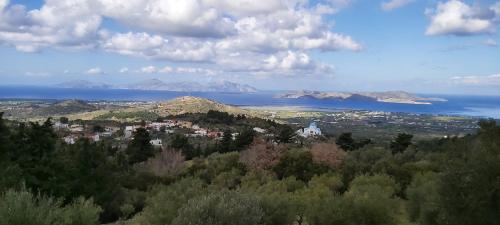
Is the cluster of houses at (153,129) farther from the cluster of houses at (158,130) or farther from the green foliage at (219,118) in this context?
the green foliage at (219,118)

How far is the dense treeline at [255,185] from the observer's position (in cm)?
1348

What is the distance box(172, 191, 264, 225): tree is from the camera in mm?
12625

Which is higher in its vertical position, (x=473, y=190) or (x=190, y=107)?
(x=473, y=190)

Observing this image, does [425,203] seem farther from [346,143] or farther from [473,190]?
[346,143]

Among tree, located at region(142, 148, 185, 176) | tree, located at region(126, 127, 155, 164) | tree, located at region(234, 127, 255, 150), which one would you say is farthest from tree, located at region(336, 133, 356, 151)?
tree, located at region(126, 127, 155, 164)

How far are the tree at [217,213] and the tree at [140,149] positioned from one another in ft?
153

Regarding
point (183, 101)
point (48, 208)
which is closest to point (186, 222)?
point (48, 208)

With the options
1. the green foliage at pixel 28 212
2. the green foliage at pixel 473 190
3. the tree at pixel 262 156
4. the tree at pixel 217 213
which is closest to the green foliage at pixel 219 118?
the tree at pixel 262 156

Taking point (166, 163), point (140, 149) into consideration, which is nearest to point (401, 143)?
point (166, 163)

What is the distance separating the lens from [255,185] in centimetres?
3197

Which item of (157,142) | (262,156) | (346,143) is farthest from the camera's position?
(157,142)

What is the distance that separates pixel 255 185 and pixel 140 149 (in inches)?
1214

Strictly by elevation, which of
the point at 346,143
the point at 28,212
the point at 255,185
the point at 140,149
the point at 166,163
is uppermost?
the point at 28,212

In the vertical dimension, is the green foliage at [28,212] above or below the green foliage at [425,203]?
above
